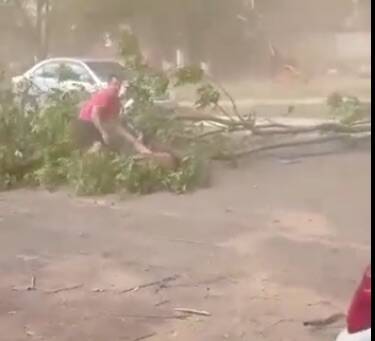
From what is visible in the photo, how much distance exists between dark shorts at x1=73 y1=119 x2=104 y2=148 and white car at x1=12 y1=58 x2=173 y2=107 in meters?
0.27

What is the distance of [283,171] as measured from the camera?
546 centimetres

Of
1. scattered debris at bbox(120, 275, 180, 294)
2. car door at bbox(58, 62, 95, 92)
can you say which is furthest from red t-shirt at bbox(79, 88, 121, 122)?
scattered debris at bbox(120, 275, 180, 294)

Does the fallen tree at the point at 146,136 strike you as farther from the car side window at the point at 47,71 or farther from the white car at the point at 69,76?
the car side window at the point at 47,71

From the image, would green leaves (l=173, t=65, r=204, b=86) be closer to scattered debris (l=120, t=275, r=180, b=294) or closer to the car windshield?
the car windshield

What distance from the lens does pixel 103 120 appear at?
17.5ft

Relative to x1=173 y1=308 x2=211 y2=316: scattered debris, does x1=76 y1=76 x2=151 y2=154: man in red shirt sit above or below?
above

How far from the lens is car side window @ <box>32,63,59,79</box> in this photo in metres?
5.17

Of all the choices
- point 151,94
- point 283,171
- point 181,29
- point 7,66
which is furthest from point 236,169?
point 7,66

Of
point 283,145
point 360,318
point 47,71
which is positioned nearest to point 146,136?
point 47,71

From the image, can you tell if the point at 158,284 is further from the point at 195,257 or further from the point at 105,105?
the point at 105,105

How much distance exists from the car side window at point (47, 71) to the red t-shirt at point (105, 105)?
0.27 metres

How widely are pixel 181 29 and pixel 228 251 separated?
1318 mm

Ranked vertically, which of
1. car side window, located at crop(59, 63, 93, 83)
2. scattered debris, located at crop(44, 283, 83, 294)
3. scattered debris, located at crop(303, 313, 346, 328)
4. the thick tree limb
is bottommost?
scattered debris, located at crop(303, 313, 346, 328)

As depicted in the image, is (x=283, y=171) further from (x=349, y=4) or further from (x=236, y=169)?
(x=349, y=4)
